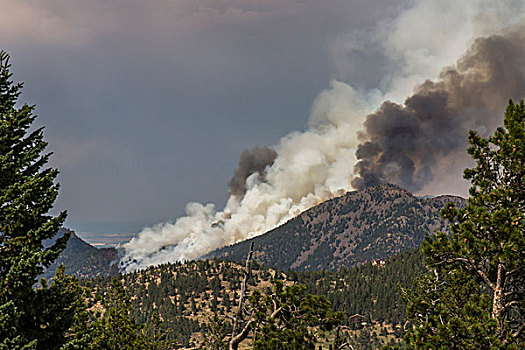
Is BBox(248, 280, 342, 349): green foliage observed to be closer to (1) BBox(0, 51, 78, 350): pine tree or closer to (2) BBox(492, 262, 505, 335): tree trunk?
(2) BBox(492, 262, 505, 335): tree trunk

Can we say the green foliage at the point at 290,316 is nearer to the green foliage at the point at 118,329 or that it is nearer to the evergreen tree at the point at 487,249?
the evergreen tree at the point at 487,249

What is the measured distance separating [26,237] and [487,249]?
22.0 meters

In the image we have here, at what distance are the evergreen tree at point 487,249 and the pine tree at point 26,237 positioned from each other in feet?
57.7

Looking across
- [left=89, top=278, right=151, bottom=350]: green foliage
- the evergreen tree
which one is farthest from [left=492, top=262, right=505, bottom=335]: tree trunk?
[left=89, top=278, right=151, bottom=350]: green foliage

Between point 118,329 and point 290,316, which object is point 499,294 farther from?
point 118,329

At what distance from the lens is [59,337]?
2070 centimetres

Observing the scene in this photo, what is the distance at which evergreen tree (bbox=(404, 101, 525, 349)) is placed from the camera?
15.8m

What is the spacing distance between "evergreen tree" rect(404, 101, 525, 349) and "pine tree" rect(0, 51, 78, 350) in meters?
17.6

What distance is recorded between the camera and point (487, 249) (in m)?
17.5

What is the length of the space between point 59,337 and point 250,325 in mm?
11258

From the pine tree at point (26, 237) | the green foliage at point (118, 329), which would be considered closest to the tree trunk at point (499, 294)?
the pine tree at point (26, 237)

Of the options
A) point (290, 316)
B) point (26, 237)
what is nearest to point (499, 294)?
point (290, 316)

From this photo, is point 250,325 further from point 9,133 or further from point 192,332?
point 192,332

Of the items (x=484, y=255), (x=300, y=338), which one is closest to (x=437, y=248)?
(x=484, y=255)
